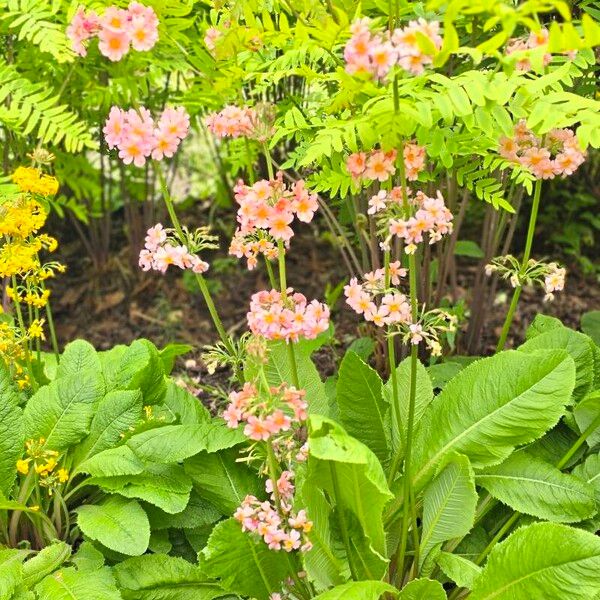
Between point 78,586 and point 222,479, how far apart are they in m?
0.50

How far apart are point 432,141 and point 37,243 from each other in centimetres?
120

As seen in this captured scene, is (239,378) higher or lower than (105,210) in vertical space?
higher

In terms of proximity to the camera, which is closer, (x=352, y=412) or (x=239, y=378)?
(x=239, y=378)

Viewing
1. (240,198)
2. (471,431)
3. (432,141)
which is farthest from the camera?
(471,431)

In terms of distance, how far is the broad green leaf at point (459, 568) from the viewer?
2238mm

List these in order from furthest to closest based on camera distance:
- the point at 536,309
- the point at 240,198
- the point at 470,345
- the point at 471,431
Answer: the point at 536,309 < the point at 470,345 < the point at 471,431 < the point at 240,198

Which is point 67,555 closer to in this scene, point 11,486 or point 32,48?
point 11,486

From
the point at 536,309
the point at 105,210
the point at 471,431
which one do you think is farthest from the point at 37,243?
the point at 536,309

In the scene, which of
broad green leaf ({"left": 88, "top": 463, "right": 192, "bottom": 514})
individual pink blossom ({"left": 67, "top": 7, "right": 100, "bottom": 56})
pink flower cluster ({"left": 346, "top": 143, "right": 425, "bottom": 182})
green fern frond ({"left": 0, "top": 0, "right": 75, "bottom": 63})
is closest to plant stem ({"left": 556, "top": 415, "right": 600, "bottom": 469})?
pink flower cluster ({"left": 346, "top": 143, "right": 425, "bottom": 182})

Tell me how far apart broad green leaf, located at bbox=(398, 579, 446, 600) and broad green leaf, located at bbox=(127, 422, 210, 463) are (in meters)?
0.69

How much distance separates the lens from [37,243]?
255 cm

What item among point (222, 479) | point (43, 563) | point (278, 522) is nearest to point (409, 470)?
point (278, 522)

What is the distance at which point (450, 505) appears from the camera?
2346 millimetres

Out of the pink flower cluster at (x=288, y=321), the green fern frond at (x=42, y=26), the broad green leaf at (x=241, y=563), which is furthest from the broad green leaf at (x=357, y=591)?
the green fern frond at (x=42, y=26)
